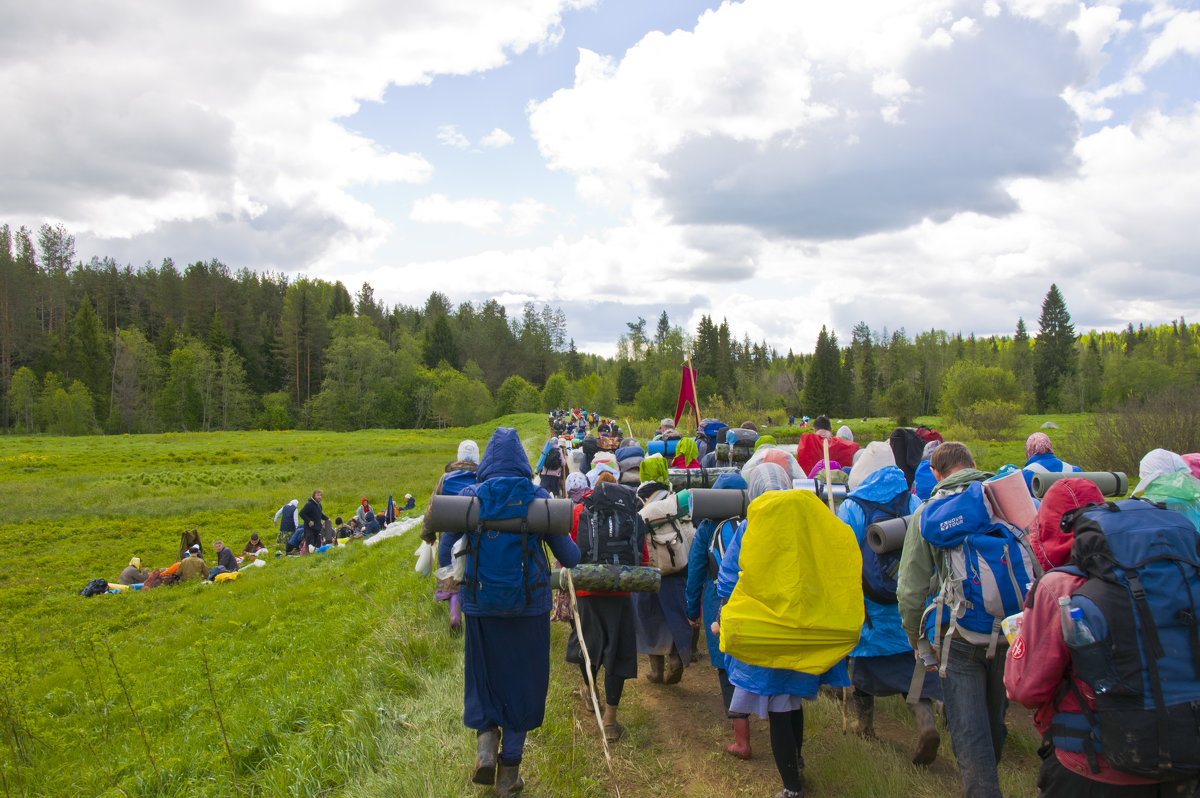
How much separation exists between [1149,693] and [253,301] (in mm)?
113398

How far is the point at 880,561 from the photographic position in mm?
4695

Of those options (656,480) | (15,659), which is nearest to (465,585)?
(656,480)

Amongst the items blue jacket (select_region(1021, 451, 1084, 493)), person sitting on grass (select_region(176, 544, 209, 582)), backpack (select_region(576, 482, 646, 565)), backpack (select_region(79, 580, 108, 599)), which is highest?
blue jacket (select_region(1021, 451, 1084, 493))

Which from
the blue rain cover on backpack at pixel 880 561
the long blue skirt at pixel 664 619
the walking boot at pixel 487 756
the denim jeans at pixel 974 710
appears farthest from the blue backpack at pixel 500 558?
the denim jeans at pixel 974 710

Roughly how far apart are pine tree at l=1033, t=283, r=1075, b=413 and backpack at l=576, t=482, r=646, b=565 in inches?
3583

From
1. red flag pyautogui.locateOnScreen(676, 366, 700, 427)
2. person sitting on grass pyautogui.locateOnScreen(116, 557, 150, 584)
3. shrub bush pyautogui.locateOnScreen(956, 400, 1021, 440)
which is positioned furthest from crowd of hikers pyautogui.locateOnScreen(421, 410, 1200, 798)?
shrub bush pyautogui.locateOnScreen(956, 400, 1021, 440)

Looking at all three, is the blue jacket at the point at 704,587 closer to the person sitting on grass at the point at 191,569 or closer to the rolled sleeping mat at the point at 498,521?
the rolled sleeping mat at the point at 498,521

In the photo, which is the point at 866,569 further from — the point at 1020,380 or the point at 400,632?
the point at 1020,380

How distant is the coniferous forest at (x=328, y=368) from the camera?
7281 cm

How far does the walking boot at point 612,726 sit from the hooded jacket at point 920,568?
101 inches

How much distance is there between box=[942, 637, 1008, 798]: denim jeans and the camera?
3.69 meters

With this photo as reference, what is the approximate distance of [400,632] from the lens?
7957 mm

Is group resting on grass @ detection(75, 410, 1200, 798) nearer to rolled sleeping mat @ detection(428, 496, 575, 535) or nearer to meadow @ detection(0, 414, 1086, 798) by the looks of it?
rolled sleeping mat @ detection(428, 496, 575, 535)

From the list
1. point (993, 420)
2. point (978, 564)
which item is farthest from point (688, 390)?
point (993, 420)
